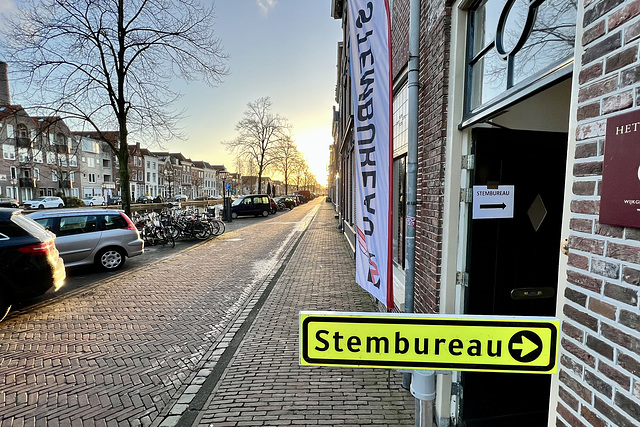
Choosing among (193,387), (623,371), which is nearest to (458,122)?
(623,371)

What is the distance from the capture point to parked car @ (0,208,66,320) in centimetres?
483

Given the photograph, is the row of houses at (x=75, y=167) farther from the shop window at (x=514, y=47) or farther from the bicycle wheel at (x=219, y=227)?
the shop window at (x=514, y=47)

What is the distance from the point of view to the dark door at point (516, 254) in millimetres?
2648

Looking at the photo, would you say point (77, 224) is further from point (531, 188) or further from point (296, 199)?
point (296, 199)

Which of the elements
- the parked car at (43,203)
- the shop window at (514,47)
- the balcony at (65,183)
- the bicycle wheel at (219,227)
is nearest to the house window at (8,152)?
the balcony at (65,183)

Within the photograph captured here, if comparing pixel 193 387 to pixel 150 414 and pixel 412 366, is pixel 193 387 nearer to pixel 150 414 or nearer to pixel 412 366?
pixel 150 414

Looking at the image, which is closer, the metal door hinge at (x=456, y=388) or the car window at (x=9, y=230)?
the metal door hinge at (x=456, y=388)

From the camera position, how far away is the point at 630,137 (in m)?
1.15

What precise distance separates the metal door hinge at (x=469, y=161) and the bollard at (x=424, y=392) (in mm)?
1747

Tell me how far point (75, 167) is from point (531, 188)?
202 feet

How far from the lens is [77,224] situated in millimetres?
7801

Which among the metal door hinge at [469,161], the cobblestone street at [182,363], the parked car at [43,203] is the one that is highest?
the metal door hinge at [469,161]

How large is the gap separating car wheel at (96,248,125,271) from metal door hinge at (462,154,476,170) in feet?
27.8

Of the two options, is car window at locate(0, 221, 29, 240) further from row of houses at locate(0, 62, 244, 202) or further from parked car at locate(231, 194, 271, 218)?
parked car at locate(231, 194, 271, 218)
